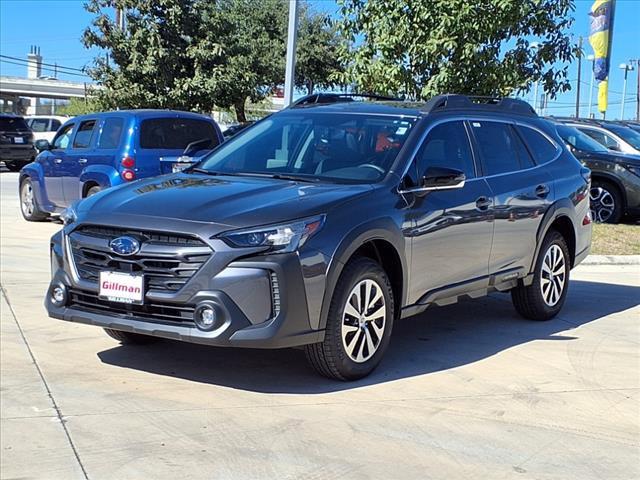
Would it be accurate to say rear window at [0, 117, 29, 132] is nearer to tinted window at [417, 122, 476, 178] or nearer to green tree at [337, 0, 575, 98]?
Result: green tree at [337, 0, 575, 98]

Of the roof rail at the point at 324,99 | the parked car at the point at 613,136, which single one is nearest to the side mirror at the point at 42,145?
the roof rail at the point at 324,99

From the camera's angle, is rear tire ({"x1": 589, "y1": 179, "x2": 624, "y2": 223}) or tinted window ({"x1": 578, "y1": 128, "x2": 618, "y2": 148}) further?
tinted window ({"x1": 578, "y1": 128, "x2": 618, "y2": 148})

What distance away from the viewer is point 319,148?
6027 millimetres

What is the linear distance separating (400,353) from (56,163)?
26.6 ft

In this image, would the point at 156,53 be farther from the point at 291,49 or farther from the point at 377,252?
the point at 377,252

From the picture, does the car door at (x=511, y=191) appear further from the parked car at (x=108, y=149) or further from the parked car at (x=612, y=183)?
the parked car at (x=612, y=183)

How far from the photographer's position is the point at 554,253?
294 inches

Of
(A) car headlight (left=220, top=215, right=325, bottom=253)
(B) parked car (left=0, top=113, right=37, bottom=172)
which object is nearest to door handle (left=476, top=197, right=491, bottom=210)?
(A) car headlight (left=220, top=215, right=325, bottom=253)

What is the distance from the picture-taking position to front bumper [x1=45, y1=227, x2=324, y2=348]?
4.63m

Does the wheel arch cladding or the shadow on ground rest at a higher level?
the wheel arch cladding

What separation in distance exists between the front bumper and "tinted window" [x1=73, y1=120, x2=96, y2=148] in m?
7.72

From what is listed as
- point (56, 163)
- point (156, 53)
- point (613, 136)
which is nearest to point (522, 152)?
point (56, 163)

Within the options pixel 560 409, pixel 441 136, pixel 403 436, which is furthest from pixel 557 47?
pixel 403 436

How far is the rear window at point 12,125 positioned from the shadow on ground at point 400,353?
2152 cm
